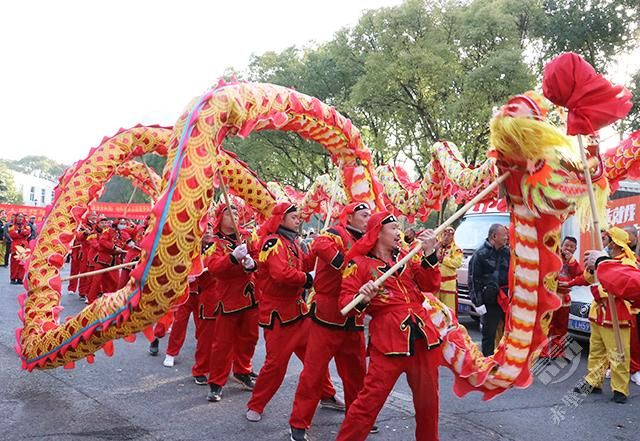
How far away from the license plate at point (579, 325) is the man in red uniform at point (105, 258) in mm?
7377

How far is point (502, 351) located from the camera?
11.9 feet

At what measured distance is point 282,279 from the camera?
4727 millimetres

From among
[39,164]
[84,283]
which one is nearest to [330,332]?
[84,283]

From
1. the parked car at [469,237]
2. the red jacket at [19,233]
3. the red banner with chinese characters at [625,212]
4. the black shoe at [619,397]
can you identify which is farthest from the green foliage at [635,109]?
the red jacket at [19,233]

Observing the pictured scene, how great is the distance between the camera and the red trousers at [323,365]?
4.36 metres

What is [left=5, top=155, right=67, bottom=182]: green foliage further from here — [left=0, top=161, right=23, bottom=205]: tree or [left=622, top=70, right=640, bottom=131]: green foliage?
[left=622, top=70, right=640, bottom=131]: green foliage

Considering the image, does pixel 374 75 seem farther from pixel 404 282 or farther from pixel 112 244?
pixel 404 282

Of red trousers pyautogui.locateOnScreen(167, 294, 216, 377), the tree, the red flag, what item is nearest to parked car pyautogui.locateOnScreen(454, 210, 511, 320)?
red trousers pyautogui.locateOnScreen(167, 294, 216, 377)

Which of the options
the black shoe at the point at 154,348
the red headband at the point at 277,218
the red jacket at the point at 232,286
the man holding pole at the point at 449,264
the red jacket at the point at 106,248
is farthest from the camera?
the red jacket at the point at 106,248

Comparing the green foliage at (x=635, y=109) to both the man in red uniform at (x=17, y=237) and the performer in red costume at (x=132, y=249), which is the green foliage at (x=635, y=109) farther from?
the man in red uniform at (x=17, y=237)

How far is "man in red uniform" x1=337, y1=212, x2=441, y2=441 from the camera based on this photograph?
3.63m

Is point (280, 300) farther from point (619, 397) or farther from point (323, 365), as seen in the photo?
point (619, 397)

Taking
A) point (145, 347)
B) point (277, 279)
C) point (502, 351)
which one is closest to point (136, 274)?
point (277, 279)

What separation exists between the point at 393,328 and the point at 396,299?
207 mm
